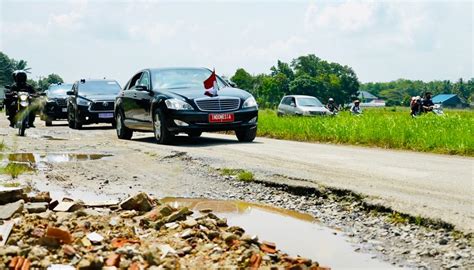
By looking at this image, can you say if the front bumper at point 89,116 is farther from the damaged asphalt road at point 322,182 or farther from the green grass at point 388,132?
the damaged asphalt road at point 322,182

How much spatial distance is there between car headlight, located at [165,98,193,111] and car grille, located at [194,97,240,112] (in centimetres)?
20

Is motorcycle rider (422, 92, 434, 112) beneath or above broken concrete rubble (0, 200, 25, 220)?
above

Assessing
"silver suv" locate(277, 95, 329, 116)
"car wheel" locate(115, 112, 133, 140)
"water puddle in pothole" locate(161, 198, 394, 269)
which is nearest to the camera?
"water puddle in pothole" locate(161, 198, 394, 269)

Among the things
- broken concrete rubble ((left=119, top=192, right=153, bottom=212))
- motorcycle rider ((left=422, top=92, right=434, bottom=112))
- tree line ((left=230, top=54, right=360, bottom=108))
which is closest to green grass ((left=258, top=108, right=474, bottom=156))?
broken concrete rubble ((left=119, top=192, right=153, bottom=212))

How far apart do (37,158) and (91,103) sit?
10849 millimetres

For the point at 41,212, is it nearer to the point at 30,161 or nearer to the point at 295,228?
the point at 295,228

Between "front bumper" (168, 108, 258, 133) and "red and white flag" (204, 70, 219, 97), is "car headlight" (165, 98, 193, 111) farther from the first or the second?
"red and white flag" (204, 70, 219, 97)

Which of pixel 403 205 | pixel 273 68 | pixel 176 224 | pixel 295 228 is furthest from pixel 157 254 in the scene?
pixel 273 68

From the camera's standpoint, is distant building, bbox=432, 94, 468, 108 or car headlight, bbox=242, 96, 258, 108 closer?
car headlight, bbox=242, 96, 258, 108

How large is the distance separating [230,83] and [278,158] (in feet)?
14.9

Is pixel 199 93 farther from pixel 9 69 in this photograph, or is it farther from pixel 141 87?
pixel 9 69

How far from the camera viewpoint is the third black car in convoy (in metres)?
21.0

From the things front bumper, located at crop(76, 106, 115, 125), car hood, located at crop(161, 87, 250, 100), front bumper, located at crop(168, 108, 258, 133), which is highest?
car hood, located at crop(161, 87, 250, 100)

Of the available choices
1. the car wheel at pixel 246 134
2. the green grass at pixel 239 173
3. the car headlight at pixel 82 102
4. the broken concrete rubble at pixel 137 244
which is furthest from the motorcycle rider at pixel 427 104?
the broken concrete rubble at pixel 137 244
